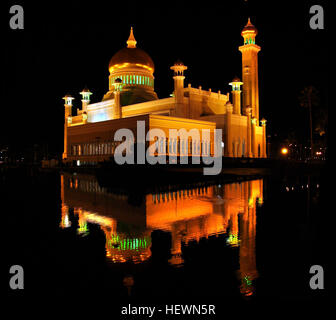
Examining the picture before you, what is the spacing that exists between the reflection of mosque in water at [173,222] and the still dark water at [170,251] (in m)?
0.02

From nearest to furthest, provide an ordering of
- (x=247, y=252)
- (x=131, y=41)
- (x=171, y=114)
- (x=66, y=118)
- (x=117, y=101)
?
(x=247, y=252)
(x=171, y=114)
(x=117, y=101)
(x=131, y=41)
(x=66, y=118)

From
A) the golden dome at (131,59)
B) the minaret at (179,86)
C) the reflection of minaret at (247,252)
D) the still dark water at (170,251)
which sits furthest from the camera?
the golden dome at (131,59)

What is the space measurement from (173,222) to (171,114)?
29.6 metres

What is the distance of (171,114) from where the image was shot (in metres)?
36.5

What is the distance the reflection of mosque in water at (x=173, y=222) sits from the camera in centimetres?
527

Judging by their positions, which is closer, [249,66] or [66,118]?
[249,66]

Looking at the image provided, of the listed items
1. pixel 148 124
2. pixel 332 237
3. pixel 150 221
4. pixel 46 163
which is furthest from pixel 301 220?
pixel 46 163

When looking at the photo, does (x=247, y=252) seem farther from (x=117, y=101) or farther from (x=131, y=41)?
(x=131, y=41)

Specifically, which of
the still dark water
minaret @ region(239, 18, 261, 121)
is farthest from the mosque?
the still dark water

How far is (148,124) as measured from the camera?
30469 millimetres

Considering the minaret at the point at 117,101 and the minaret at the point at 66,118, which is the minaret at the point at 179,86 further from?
the minaret at the point at 66,118

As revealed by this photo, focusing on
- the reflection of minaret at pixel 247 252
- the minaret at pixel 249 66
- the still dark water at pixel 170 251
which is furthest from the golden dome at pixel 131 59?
the reflection of minaret at pixel 247 252

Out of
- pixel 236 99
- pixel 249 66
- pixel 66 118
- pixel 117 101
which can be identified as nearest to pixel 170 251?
pixel 236 99
